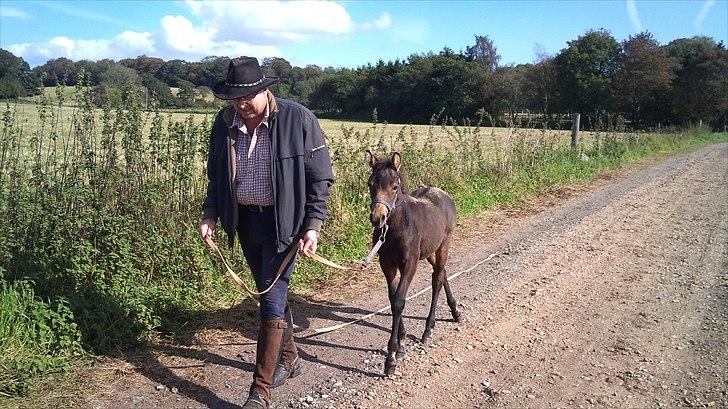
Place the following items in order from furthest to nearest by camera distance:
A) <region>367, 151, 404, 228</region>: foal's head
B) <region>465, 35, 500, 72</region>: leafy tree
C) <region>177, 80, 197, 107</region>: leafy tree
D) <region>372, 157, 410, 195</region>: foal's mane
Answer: <region>465, 35, 500, 72</region>: leafy tree
<region>177, 80, 197, 107</region>: leafy tree
<region>372, 157, 410, 195</region>: foal's mane
<region>367, 151, 404, 228</region>: foal's head

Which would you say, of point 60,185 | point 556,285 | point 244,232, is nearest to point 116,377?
point 244,232

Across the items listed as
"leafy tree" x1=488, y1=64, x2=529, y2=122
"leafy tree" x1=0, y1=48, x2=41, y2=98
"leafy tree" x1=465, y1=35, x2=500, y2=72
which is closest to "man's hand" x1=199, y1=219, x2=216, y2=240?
"leafy tree" x1=0, y1=48, x2=41, y2=98

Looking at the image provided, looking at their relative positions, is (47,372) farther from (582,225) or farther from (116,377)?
(582,225)

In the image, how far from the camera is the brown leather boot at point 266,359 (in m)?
3.79

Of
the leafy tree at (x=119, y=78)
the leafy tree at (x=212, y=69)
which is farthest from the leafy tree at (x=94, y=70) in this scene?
the leafy tree at (x=212, y=69)

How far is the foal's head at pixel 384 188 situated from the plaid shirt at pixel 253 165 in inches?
40.4

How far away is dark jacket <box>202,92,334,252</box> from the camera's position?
3.69m

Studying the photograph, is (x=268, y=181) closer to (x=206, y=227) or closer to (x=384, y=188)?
(x=206, y=227)

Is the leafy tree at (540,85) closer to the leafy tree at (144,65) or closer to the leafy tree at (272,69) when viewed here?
the leafy tree at (272,69)

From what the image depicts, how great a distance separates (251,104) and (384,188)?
145 centimetres

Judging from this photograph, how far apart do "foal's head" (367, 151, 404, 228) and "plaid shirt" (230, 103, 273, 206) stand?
1.03 metres

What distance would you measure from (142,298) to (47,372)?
3.36 feet

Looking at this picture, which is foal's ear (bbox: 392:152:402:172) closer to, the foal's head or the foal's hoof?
the foal's head

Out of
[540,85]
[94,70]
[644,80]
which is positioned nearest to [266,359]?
[94,70]
